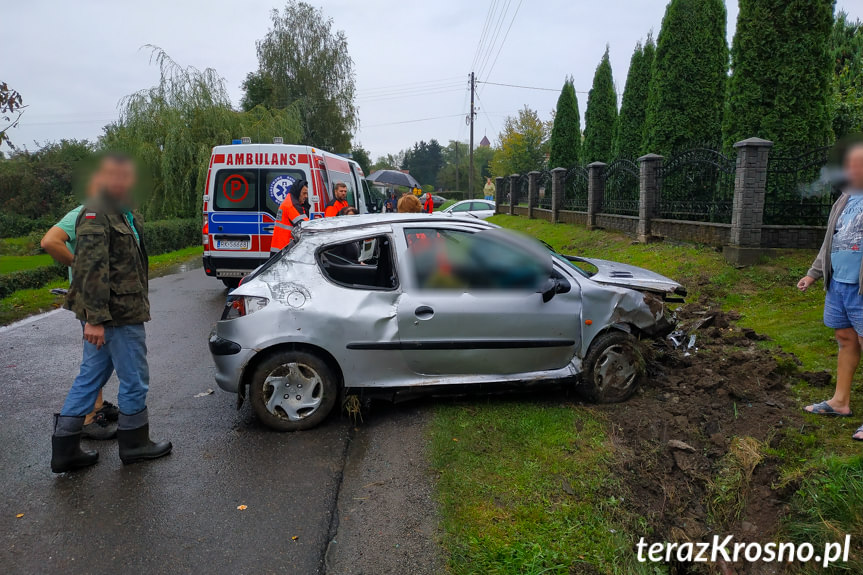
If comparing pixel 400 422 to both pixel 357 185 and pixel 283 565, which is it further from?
pixel 357 185

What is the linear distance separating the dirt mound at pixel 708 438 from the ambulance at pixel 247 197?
6.51 m

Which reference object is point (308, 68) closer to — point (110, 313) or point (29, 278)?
point (29, 278)

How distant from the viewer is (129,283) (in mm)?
3904

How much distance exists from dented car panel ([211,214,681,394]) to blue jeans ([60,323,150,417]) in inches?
25.0

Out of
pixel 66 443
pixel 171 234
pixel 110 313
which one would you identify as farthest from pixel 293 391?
pixel 171 234

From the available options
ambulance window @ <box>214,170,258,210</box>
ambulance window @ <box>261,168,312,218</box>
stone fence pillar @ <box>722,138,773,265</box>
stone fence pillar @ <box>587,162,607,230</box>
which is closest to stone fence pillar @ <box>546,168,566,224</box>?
stone fence pillar @ <box>587,162,607,230</box>

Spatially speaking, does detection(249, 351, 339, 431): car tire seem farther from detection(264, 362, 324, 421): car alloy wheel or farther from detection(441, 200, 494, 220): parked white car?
detection(441, 200, 494, 220): parked white car

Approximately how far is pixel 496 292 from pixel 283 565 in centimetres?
255

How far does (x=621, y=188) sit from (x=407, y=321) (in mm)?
10996

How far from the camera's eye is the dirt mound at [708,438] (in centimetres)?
341

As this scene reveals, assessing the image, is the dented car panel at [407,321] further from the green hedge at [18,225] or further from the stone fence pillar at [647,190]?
the green hedge at [18,225]

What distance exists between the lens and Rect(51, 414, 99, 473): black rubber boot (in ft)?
12.8

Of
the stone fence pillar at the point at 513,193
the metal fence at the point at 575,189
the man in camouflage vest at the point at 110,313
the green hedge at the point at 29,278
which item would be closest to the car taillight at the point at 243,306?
the man in camouflage vest at the point at 110,313

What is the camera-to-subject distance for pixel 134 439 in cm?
408
